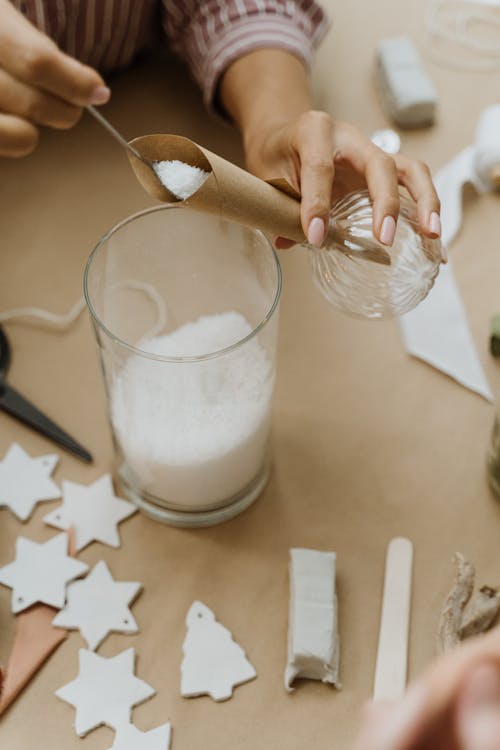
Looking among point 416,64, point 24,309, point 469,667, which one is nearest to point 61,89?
point 24,309

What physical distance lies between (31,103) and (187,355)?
24 cm

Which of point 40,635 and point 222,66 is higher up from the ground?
point 222,66

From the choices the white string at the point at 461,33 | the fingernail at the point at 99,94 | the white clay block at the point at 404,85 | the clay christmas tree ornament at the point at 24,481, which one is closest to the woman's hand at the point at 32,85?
the fingernail at the point at 99,94

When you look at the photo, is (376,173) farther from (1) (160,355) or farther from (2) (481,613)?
(2) (481,613)

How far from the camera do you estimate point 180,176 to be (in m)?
0.52

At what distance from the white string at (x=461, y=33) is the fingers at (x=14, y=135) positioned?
508 mm

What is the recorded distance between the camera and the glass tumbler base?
0.66 metres

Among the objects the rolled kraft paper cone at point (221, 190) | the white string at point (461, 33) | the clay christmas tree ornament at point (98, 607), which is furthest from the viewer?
the white string at point (461, 33)

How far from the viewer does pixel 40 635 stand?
609 millimetres

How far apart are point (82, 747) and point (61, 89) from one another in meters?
0.47

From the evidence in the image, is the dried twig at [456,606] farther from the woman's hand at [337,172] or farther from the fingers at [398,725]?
the fingers at [398,725]

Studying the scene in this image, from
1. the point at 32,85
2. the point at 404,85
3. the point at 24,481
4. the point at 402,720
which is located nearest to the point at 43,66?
the point at 32,85

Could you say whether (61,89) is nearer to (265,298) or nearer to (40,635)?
(265,298)

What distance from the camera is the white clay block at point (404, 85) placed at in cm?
92
